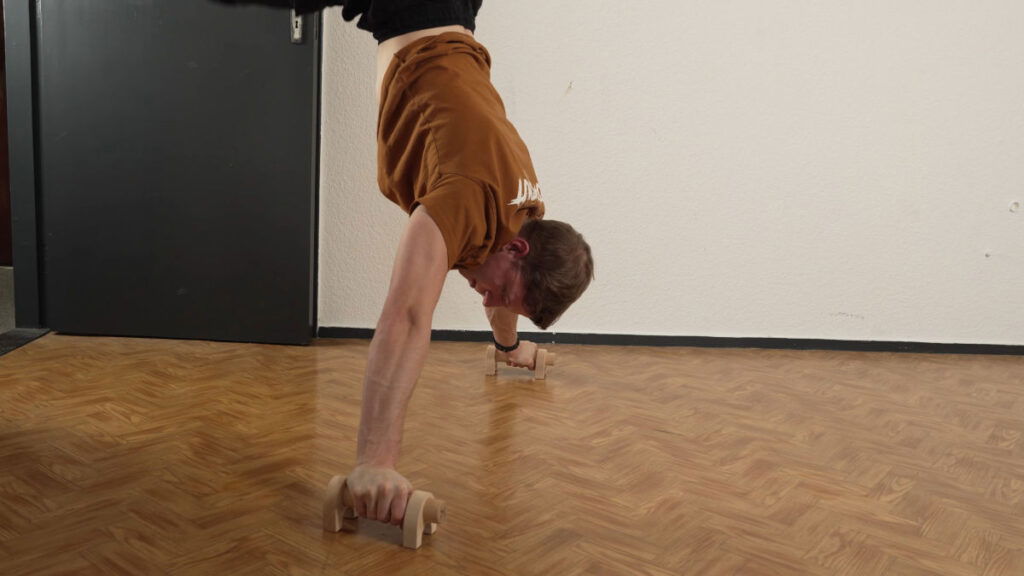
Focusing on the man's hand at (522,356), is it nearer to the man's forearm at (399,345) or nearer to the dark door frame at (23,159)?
the man's forearm at (399,345)

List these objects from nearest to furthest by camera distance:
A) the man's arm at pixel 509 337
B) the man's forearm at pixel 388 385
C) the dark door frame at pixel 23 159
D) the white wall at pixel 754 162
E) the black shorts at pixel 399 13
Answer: the man's forearm at pixel 388 385
the black shorts at pixel 399 13
the man's arm at pixel 509 337
the dark door frame at pixel 23 159
the white wall at pixel 754 162

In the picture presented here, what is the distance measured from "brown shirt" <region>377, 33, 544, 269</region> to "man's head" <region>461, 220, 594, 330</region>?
5 cm

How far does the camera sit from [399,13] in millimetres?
2004

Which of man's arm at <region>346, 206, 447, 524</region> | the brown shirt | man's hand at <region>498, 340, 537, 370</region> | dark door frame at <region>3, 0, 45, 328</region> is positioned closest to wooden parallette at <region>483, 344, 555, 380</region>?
man's hand at <region>498, 340, 537, 370</region>

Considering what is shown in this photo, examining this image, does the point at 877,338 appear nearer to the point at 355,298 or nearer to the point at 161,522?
the point at 355,298

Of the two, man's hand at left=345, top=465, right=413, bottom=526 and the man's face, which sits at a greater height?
the man's face

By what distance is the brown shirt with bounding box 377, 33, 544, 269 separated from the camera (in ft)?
5.30

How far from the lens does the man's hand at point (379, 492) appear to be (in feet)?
4.99

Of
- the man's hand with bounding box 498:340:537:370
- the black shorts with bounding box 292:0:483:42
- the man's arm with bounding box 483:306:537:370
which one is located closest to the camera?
the black shorts with bounding box 292:0:483:42

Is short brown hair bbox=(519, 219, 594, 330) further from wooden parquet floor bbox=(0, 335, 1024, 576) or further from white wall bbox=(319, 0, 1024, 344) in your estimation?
white wall bbox=(319, 0, 1024, 344)

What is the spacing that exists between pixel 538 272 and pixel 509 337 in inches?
40.0

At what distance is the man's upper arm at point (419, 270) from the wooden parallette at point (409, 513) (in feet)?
1.13

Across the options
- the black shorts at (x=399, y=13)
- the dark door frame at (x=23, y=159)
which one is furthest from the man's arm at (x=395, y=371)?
the dark door frame at (x=23, y=159)

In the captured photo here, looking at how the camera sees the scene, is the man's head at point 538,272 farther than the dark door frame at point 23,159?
No
